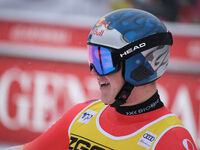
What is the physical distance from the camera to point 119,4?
971cm

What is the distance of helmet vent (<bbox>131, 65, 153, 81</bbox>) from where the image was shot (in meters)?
2.34

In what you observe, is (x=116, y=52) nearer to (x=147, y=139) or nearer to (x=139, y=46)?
(x=139, y=46)

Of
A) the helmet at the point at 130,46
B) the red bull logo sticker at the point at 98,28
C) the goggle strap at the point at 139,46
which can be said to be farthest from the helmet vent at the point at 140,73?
the red bull logo sticker at the point at 98,28

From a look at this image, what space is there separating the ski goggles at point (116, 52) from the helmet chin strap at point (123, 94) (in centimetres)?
12

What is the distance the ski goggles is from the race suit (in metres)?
0.29

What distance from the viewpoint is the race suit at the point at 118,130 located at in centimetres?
214

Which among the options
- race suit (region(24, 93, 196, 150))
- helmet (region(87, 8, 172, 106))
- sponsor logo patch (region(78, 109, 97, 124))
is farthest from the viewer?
sponsor logo patch (region(78, 109, 97, 124))

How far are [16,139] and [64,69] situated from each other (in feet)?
4.67

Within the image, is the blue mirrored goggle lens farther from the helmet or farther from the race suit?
the race suit

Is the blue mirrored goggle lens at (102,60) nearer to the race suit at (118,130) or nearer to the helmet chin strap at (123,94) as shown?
the helmet chin strap at (123,94)

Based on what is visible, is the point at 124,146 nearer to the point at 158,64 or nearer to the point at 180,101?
the point at 158,64

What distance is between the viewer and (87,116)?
2.52m

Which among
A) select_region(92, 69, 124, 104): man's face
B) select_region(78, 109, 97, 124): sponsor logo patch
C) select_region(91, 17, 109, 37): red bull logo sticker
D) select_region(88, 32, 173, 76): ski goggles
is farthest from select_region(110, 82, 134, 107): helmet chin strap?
select_region(91, 17, 109, 37): red bull logo sticker

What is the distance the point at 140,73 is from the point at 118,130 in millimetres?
378
